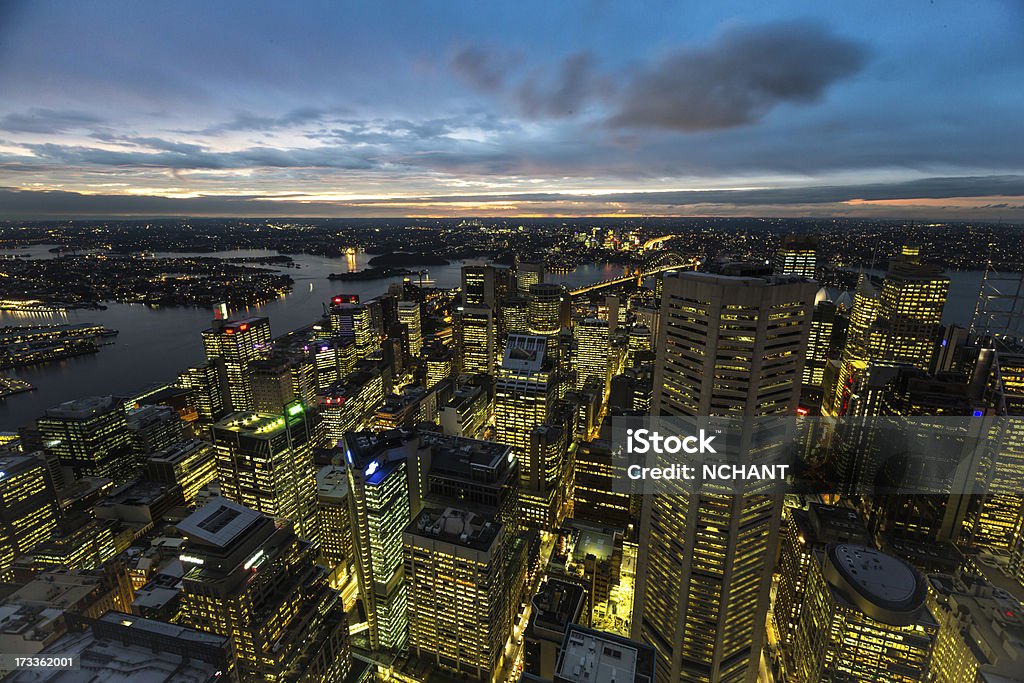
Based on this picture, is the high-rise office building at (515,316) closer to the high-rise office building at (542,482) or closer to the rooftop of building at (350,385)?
the rooftop of building at (350,385)

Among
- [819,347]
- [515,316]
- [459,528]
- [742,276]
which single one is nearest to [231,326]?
[515,316]

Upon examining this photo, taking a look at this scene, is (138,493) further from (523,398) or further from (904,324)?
(904,324)

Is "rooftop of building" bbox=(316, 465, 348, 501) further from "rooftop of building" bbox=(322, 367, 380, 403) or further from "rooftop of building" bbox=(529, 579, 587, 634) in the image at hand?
"rooftop of building" bbox=(529, 579, 587, 634)

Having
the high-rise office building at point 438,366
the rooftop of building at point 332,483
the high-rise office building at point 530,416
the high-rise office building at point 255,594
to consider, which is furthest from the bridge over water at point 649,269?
the high-rise office building at point 255,594

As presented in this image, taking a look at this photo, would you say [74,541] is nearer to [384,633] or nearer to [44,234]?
[384,633]

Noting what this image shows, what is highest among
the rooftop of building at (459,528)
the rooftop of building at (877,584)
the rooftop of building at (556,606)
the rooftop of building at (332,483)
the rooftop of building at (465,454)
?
the rooftop of building at (465,454)

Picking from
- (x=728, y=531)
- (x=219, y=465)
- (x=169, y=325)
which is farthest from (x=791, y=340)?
(x=169, y=325)

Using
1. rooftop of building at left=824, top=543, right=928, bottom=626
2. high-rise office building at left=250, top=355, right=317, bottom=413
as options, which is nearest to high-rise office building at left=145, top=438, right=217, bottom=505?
high-rise office building at left=250, top=355, right=317, bottom=413
